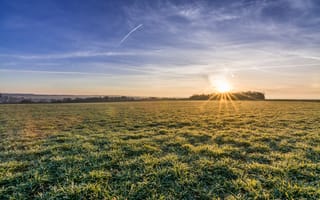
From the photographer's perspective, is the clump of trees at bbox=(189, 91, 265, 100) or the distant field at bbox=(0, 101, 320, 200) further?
the clump of trees at bbox=(189, 91, 265, 100)

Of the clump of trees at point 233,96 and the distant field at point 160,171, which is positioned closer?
the distant field at point 160,171

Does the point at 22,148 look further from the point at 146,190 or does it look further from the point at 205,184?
the point at 205,184

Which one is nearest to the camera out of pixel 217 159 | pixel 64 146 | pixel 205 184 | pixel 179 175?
pixel 205 184

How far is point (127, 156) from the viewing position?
5.44m

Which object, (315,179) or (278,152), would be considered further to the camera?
(278,152)

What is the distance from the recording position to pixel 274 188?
3.59 metres

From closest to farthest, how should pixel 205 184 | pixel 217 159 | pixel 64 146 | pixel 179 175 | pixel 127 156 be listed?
pixel 205 184 < pixel 179 175 < pixel 217 159 < pixel 127 156 < pixel 64 146

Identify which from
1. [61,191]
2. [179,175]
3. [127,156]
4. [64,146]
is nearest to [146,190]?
[179,175]

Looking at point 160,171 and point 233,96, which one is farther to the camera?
point 233,96

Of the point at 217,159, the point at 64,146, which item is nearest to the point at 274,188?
the point at 217,159

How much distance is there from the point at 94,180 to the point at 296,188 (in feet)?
13.1

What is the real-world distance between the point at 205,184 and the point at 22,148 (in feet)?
20.6

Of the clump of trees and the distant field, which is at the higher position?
the clump of trees

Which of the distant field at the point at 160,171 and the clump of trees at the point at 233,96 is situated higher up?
the clump of trees at the point at 233,96
